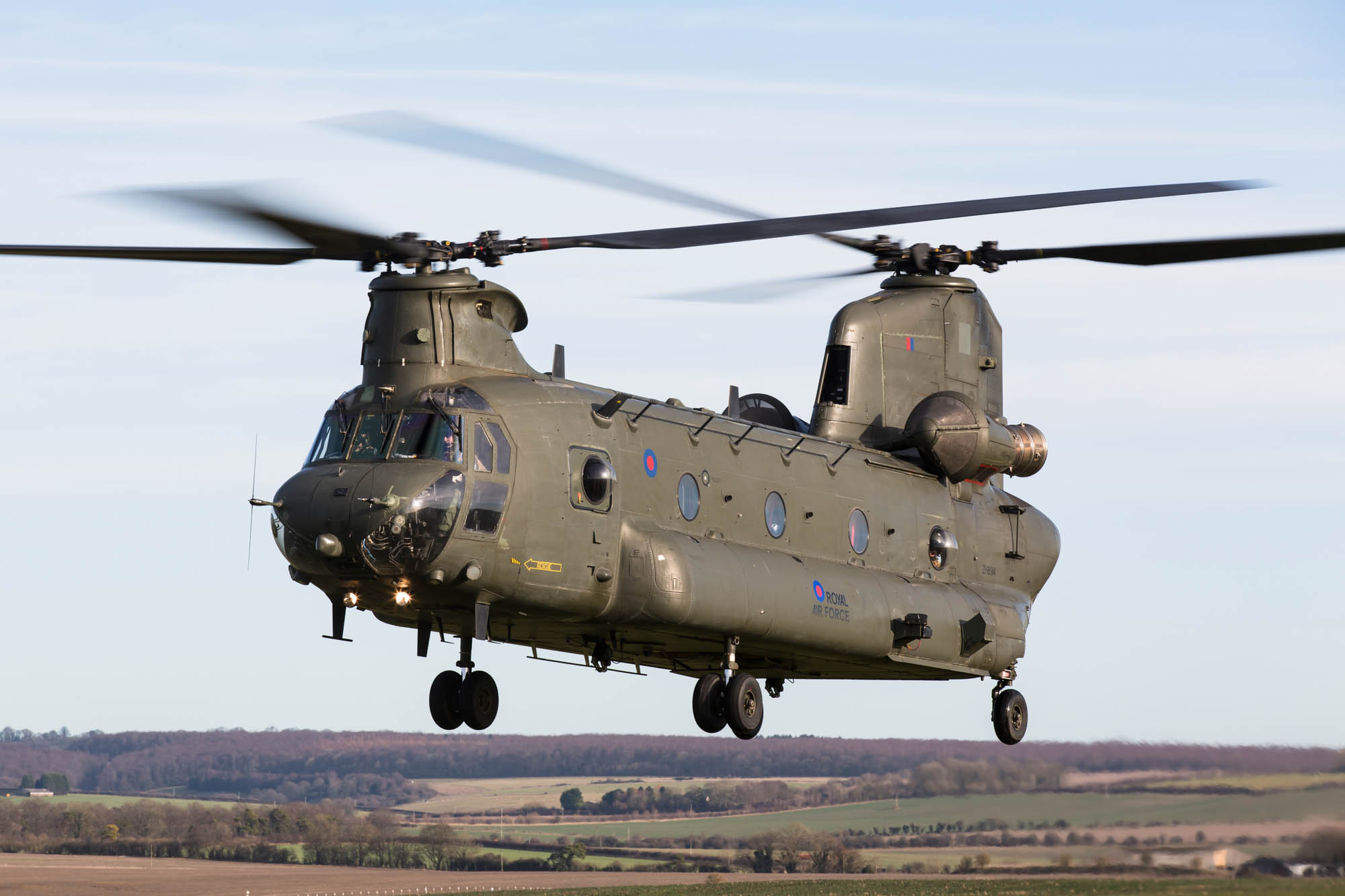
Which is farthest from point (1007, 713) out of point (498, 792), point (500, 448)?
point (498, 792)

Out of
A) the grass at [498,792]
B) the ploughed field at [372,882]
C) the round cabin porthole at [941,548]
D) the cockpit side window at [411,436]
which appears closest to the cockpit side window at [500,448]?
the cockpit side window at [411,436]

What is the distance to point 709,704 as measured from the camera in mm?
24766

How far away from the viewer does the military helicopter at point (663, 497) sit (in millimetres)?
22094

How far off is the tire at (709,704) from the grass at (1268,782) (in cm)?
577

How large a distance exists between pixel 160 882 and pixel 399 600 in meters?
52.0

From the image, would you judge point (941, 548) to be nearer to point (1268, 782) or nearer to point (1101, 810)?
point (1101, 810)

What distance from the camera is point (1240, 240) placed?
2433 cm

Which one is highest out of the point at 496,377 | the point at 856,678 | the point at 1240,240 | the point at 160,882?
the point at 1240,240

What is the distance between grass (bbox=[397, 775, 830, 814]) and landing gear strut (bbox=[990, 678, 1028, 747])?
33.7m

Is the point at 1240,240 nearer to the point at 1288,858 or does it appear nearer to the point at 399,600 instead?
the point at 1288,858

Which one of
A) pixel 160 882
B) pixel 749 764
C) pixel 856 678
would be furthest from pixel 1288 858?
pixel 160 882

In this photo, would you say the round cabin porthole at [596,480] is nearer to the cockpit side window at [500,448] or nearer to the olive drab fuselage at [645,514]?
the olive drab fuselage at [645,514]

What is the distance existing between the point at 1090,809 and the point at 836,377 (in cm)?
785

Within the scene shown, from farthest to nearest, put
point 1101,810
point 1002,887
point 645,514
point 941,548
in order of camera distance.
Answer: point 1002,887 → point 941,548 → point 1101,810 → point 645,514
